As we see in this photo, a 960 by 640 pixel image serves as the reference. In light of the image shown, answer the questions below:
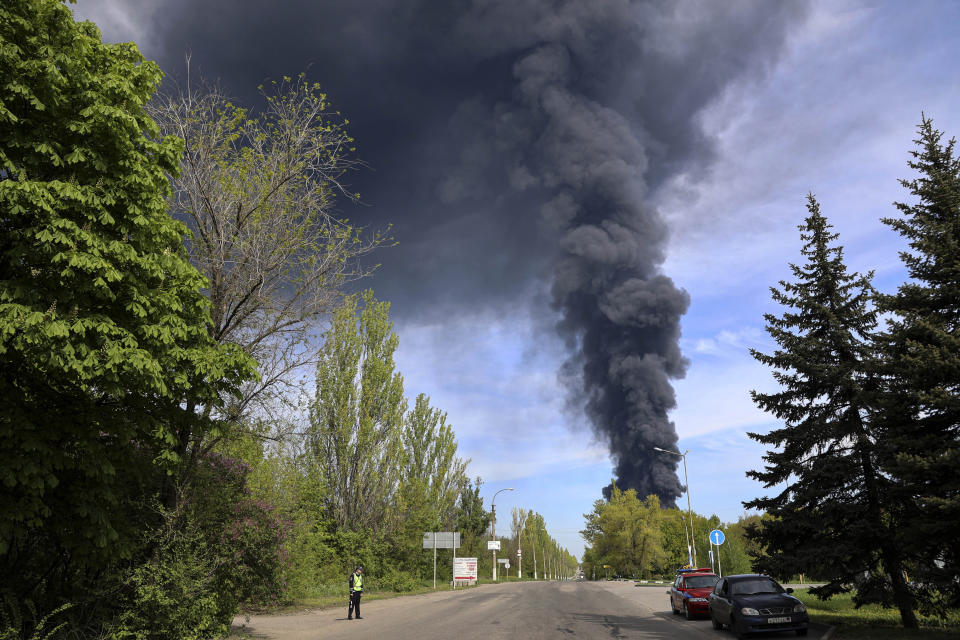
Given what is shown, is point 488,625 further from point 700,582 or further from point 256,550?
point 700,582

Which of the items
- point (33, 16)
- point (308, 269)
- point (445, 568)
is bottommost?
point (445, 568)

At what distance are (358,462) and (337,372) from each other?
5.66 meters

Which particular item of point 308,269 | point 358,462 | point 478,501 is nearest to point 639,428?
point 478,501

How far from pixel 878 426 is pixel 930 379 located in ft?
6.15

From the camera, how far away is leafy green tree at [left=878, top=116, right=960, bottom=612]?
10.0 meters

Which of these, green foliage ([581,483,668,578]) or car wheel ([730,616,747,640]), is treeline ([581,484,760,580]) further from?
car wheel ([730,616,747,640])

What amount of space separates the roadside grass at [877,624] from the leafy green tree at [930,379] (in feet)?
3.27

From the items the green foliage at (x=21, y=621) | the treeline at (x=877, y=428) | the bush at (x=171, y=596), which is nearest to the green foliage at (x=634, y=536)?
the treeline at (x=877, y=428)

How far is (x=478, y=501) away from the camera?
59.7 meters

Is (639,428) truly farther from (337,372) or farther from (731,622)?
(731,622)

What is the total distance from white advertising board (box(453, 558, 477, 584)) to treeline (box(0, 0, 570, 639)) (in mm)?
30613

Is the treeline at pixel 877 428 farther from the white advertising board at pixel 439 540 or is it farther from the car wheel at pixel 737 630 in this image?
the white advertising board at pixel 439 540

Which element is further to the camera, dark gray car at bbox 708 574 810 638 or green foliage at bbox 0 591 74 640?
dark gray car at bbox 708 574 810 638

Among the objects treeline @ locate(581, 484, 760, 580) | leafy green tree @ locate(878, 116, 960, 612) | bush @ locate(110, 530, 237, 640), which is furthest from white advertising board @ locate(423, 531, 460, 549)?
treeline @ locate(581, 484, 760, 580)
